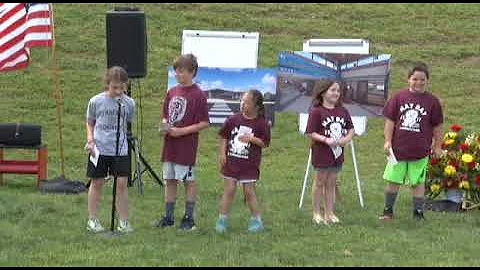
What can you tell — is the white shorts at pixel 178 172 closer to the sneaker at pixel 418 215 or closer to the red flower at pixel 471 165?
the sneaker at pixel 418 215

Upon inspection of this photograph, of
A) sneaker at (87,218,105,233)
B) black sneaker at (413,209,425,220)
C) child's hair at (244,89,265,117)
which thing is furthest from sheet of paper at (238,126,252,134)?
black sneaker at (413,209,425,220)

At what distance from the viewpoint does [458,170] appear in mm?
9750

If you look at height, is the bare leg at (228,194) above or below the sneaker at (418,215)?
above

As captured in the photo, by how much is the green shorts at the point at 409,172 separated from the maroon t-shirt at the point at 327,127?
0.66 metres

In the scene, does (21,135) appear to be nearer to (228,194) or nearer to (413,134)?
(228,194)

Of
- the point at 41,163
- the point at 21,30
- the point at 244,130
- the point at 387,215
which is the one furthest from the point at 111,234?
the point at 21,30

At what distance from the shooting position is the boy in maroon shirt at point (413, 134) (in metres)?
8.96

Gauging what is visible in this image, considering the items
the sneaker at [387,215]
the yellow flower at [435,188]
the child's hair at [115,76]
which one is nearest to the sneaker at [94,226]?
the child's hair at [115,76]

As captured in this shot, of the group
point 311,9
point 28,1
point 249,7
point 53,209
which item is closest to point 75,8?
point 249,7

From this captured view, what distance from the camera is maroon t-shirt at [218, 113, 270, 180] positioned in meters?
8.40

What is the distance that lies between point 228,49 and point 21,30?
2482mm

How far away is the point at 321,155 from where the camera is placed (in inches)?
348

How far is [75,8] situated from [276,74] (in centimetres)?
1158

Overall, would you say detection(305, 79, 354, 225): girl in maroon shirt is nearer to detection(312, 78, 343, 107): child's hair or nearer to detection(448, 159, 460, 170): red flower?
detection(312, 78, 343, 107): child's hair
